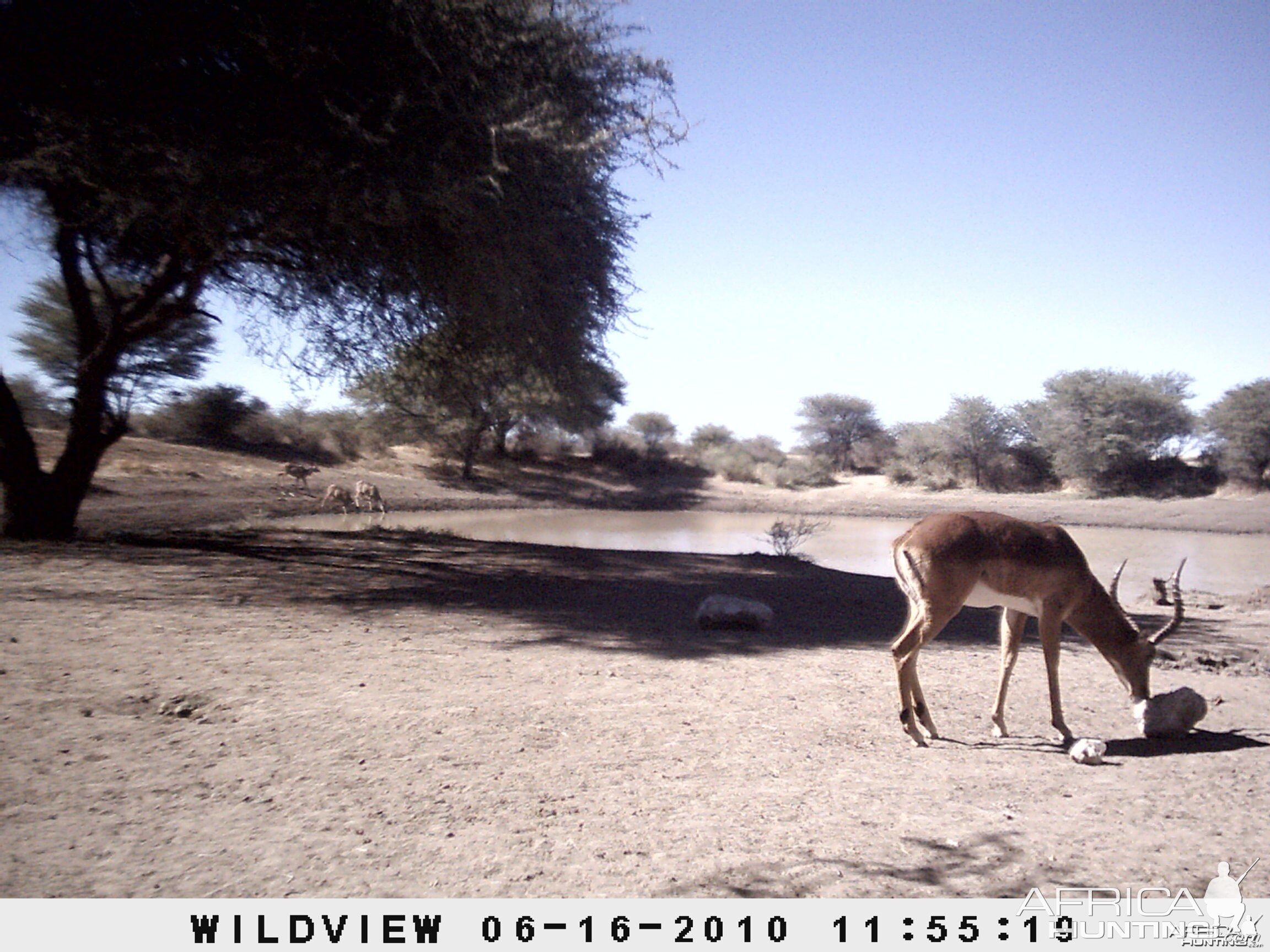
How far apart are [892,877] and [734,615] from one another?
592 centimetres

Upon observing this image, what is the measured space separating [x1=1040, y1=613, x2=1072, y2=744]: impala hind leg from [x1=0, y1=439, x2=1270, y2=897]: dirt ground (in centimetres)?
16

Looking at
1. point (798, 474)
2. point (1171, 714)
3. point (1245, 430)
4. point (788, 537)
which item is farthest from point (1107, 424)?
point (1171, 714)

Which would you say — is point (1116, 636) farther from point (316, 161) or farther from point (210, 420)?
point (210, 420)

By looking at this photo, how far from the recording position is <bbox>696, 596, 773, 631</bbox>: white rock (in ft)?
30.8

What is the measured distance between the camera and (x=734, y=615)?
939 cm

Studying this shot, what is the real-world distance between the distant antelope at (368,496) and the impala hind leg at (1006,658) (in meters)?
16.9

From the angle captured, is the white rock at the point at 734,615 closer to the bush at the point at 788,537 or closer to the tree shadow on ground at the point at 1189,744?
the tree shadow on ground at the point at 1189,744

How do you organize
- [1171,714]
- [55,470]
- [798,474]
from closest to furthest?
[1171,714] → [55,470] → [798,474]

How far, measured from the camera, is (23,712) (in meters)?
4.94

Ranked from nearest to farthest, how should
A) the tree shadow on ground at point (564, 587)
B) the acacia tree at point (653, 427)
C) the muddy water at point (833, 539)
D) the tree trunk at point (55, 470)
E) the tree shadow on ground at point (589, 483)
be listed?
the tree shadow on ground at point (564, 587), the tree trunk at point (55, 470), the muddy water at point (833, 539), the tree shadow on ground at point (589, 483), the acacia tree at point (653, 427)

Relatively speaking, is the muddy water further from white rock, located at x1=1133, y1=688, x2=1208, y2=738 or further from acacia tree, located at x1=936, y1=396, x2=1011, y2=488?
white rock, located at x1=1133, y1=688, x2=1208, y2=738

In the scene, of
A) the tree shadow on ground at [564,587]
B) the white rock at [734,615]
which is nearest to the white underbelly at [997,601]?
the tree shadow on ground at [564,587]

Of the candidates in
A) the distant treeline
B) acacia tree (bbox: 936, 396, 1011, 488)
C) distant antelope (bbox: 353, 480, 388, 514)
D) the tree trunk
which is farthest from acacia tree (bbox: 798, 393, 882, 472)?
the tree trunk

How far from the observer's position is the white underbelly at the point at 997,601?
19.1 feet
